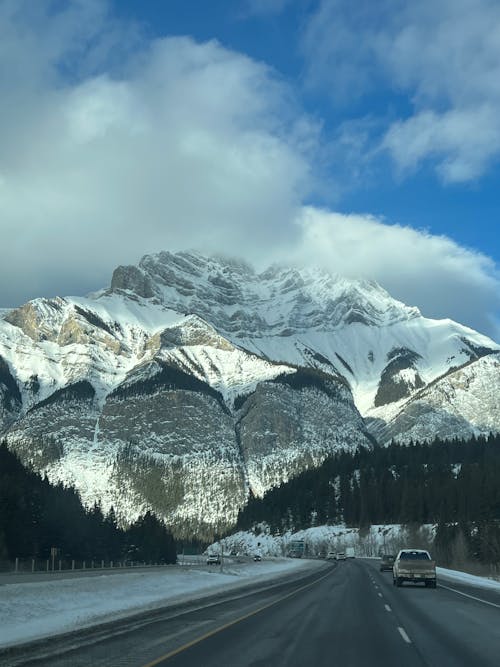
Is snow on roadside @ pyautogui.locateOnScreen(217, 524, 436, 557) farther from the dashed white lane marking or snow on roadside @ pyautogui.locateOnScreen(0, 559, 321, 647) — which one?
the dashed white lane marking

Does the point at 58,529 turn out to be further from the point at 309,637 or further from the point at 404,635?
the point at 404,635

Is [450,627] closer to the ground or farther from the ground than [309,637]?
closer to the ground

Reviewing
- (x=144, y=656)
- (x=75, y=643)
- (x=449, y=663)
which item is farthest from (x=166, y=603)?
(x=449, y=663)

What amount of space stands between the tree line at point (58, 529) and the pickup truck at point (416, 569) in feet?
166

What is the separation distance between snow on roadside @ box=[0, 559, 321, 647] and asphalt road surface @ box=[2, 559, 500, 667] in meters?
1.69

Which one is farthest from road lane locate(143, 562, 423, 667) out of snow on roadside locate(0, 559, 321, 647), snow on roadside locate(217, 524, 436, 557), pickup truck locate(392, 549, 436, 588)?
snow on roadside locate(217, 524, 436, 557)

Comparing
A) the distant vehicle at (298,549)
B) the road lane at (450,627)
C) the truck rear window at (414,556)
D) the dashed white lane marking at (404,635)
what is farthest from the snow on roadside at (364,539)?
the dashed white lane marking at (404,635)

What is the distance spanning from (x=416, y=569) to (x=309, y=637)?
85.1 feet

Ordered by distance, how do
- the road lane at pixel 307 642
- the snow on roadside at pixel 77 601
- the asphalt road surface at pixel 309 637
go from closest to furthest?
the road lane at pixel 307 642 → the asphalt road surface at pixel 309 637 → the snow on roadside at pixel 77 601

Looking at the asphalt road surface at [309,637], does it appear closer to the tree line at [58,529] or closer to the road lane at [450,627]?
Result: the road lane at [450,627]

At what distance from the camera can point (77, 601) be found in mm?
28594

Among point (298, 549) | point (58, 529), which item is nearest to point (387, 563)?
point (58, 529)

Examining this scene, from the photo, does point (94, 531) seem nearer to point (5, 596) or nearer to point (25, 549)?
point (25, 549)

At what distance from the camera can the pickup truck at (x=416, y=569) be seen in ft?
144
